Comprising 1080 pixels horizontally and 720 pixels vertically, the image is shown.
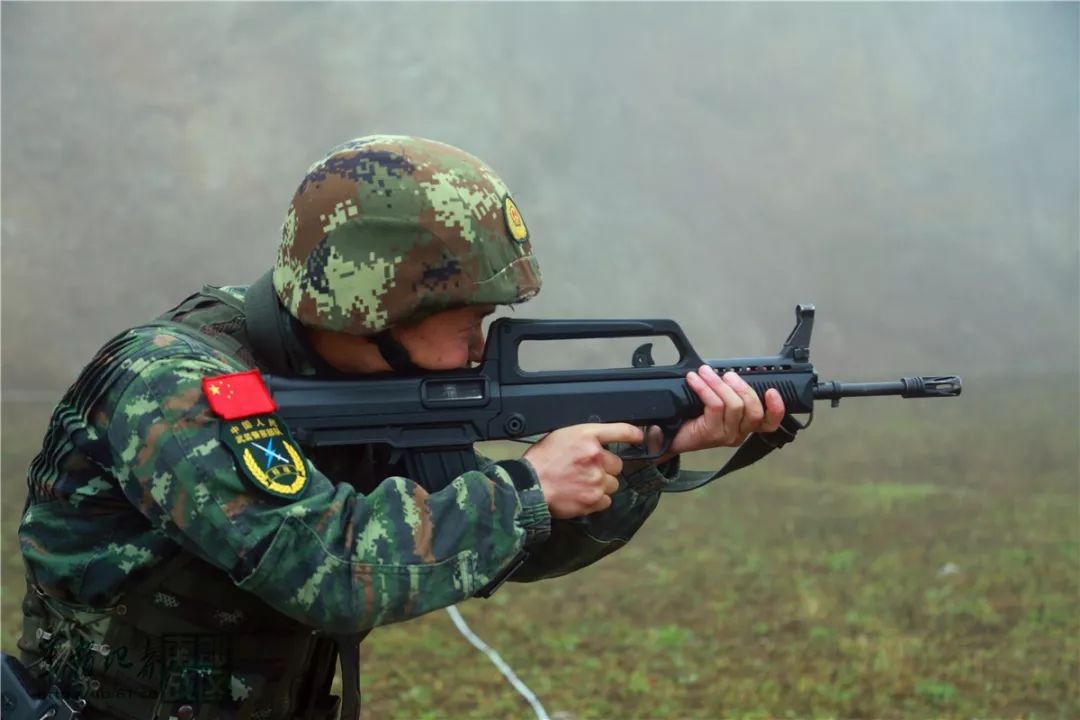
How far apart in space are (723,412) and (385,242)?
2.47 feet

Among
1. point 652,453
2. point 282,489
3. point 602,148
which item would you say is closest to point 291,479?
point 282,489

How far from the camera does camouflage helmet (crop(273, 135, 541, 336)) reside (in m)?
1.92

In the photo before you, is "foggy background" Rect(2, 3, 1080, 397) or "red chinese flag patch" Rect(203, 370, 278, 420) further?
"foggy background" Rect(2, 3, 1080, 397)

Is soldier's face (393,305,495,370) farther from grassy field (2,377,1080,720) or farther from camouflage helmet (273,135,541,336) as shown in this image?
grassy field (2,377,1080,720)

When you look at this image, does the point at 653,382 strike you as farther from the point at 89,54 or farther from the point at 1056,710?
the point at 89,54

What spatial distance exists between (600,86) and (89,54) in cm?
614

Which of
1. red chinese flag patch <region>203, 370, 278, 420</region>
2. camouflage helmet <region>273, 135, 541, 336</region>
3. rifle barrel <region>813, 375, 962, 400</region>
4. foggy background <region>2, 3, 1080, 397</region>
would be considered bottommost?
red chinese flag patch <region>203, 370, 278, 420</region>

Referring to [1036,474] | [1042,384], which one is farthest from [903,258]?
[1036,474]

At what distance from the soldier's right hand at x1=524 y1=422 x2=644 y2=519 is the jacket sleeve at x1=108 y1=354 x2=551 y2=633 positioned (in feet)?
0.48

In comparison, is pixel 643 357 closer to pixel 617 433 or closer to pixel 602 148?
pixel 617 433

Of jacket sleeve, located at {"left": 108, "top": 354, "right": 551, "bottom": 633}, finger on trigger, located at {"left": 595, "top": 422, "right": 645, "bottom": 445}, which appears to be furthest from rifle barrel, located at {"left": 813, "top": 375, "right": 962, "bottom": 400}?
jacket sleeve, located at {"left": 108, "top": 354, "right": 551, "bottom": 633}

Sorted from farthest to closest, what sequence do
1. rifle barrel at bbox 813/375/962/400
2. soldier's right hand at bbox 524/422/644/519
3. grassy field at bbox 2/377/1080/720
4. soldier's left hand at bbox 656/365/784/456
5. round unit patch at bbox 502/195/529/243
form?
grassy field at bbox 2/377/1080/720 < rifle barrel at bbox 813/375/962/400 < soldier's left hand at bbox 656/365/784/456 < round unit patch at bbox 502/195/529/243 < soldier's right hand at bbox 524/422/644/519

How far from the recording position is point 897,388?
2293 mm

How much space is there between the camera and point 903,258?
602 inches
